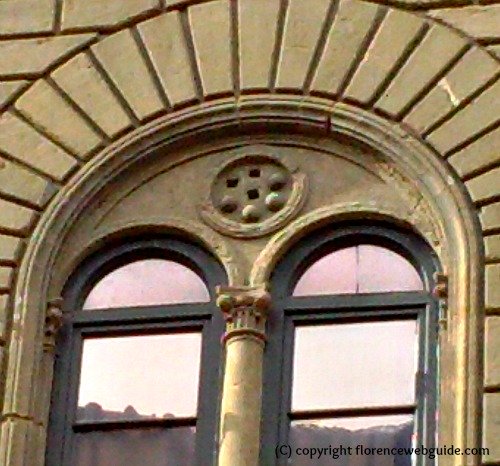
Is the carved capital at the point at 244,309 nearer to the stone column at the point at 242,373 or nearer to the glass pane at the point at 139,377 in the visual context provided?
the stone column at the point at 242,373

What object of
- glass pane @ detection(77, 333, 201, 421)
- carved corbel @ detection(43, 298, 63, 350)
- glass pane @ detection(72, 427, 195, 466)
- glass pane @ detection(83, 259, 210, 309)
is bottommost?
glass pane @ detection(72, 427, 195, 466)

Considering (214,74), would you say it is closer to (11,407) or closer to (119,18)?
(119,18)

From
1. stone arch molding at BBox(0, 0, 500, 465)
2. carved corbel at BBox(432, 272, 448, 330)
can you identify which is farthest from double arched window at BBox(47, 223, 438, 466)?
stone arch molding at BBox(0, 0, 500, 465)

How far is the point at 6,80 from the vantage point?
17.5 meters

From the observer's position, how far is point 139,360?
55.1ft

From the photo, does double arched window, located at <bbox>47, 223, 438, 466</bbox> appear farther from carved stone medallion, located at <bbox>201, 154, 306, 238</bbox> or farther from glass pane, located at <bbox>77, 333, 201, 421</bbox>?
carved stone medallion, located at <bbox>201, 154, 306, 238</bbox>

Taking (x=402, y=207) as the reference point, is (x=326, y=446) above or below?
below

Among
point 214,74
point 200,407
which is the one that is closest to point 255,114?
point 214,74

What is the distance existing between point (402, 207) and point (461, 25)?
1032mm

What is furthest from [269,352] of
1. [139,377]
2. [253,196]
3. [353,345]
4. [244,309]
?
[253,196]

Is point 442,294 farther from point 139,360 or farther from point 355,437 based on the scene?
point 139,360

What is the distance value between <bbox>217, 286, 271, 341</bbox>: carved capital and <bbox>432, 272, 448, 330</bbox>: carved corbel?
81cm

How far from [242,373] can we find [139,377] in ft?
2.07

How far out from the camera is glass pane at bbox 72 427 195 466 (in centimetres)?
1638
